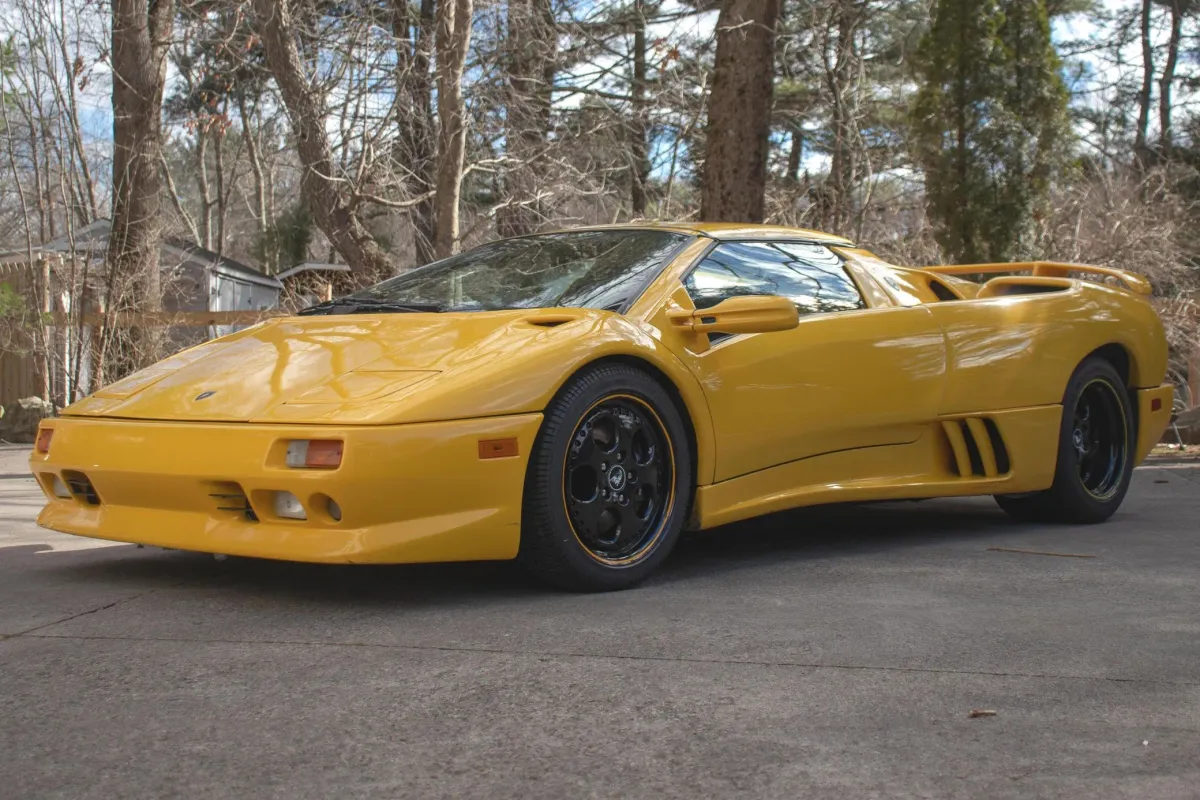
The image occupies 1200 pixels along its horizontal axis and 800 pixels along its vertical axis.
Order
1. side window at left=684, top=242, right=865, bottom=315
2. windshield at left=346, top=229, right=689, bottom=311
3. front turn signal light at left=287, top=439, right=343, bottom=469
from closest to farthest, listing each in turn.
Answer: front turn signal light at left=287, top=439, right=343, bottom=469, windshield at left=346, top=229, right=689, bottom=311, side window at left=684, top=242, right=865, bottom=315

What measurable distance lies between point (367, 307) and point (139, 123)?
377 inches

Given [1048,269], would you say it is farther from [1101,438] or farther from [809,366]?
[809,366]

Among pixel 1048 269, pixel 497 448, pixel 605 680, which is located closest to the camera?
pixel 605 680

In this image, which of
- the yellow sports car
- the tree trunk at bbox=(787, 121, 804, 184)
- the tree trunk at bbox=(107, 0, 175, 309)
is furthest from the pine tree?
the yellow sports car

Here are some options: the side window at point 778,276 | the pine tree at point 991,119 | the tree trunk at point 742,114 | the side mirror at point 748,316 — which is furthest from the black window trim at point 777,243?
the pine tree at point 991,119

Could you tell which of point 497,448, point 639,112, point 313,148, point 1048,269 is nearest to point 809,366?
point 497,448

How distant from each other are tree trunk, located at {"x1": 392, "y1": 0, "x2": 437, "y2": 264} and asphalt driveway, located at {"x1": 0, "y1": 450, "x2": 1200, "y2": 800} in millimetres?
7151

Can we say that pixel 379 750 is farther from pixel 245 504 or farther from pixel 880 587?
pixel 880 587

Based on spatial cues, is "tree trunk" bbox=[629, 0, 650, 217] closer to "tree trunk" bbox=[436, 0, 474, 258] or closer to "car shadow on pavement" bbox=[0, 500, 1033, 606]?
"tree trunk" bbox=[436, 0, 474, 258]

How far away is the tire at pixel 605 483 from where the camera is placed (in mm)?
3688

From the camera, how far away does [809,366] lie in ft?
14.9

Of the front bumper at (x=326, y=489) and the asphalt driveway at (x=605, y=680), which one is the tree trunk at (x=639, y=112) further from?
the front bumper at (x=326, y=489)

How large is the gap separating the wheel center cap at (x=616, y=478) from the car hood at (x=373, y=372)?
38 centimetres

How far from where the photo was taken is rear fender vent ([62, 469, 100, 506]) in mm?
3957
